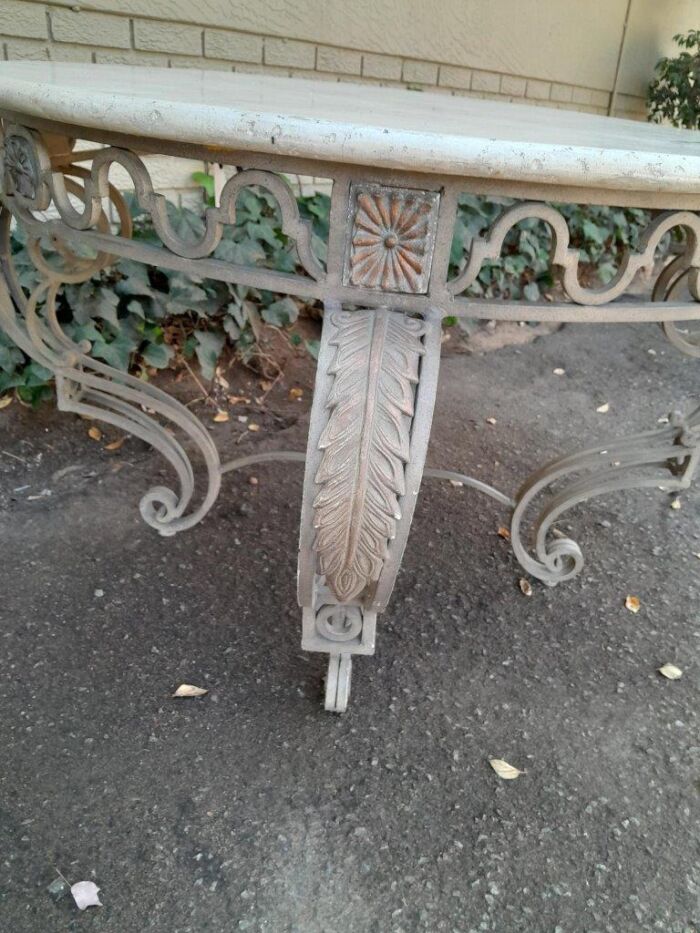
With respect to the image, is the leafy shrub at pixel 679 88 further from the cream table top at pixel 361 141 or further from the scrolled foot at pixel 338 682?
the scrolled foot at pixel 338 682

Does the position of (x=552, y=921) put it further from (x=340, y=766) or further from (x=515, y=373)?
(x=515, y=373)

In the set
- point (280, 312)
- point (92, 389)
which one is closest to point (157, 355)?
point (280, 312)

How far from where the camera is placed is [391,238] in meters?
1.07

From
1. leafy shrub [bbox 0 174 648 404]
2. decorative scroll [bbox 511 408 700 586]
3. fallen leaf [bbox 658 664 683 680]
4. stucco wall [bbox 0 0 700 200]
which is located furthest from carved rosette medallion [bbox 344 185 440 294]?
stucco wall [bbox 0 0 700 200]

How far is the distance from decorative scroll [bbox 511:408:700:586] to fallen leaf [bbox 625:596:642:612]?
0.26 m

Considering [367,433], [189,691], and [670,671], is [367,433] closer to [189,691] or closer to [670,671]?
[189,691]

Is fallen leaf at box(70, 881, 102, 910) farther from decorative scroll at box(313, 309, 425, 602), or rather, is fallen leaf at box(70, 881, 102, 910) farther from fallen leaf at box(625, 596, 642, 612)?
fallen leaf at box(625, 596, 642, 612)

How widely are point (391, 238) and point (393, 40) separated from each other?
3.27 metres

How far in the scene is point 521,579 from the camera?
201 centimetres

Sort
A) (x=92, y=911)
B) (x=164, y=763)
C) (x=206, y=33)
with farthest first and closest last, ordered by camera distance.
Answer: (x=206, y=33) → (x=164, y=763) → (x=92, y=911)

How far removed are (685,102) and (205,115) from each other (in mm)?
5387

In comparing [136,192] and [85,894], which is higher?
[136,192]

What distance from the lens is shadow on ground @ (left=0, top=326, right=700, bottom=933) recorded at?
1.20m

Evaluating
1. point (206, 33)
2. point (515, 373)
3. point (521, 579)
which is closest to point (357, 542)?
point (521, 579)
